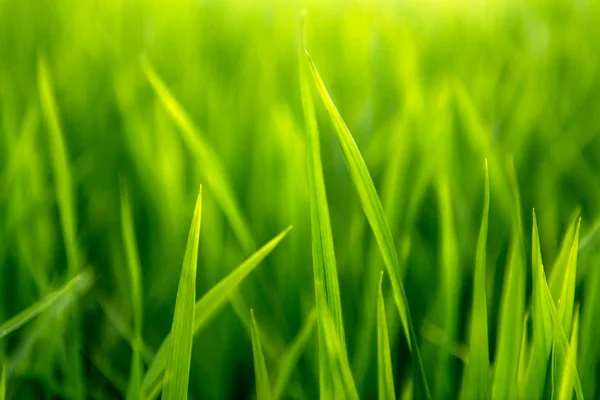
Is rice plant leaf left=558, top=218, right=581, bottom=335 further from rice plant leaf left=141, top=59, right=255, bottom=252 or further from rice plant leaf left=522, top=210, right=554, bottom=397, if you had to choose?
rice plant leaf left=141, top=59, right=255, bottom=252

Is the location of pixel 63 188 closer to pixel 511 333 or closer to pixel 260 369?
pixel 260 369

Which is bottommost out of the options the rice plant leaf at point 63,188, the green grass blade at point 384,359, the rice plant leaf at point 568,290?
the green grass blade at point 384,359

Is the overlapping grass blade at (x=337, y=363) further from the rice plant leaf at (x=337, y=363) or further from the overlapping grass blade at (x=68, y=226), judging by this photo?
the overlapping grass blade at (x=68, y=226)

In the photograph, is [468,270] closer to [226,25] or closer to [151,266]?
[151,266]

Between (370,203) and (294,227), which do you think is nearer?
(370,203)

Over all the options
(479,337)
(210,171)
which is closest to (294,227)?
(210,171)

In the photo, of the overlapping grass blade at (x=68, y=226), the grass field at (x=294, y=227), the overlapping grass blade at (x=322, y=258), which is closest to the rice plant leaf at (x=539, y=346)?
the grass field at (x=294, y=227)

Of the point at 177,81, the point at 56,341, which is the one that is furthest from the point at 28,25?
the point at 56,341
